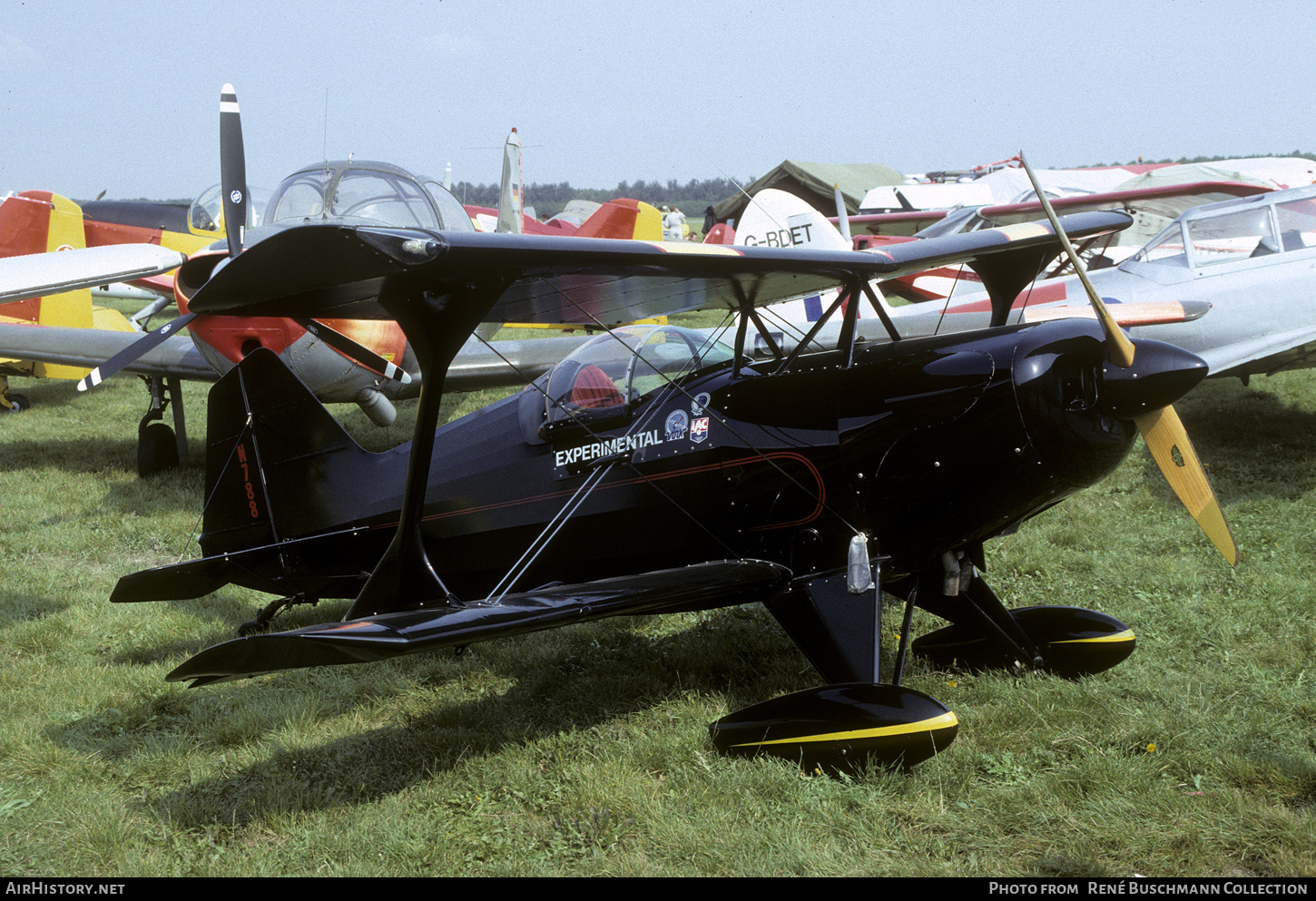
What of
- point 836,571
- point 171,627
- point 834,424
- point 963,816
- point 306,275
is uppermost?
point 306,275

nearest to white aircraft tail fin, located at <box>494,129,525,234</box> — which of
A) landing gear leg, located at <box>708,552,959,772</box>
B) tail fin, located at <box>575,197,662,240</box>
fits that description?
tail fin, located at <box>575,197,662,240</box>

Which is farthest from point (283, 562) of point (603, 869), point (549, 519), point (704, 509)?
point (603, 869)

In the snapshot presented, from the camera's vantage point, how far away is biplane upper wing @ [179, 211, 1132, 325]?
2910mm

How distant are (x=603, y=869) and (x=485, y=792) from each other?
2.49 feet

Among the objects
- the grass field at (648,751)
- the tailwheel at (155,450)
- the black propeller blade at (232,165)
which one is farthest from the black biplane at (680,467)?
the tailwheel at (155,450)

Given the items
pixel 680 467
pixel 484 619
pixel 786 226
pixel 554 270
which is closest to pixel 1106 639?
pixel 680 467

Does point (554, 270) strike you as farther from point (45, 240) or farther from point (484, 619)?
point (45, 240)

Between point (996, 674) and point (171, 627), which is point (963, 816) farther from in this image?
point (171, 627)

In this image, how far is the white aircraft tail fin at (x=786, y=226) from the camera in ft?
39.0

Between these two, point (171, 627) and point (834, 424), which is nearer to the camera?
point (834, 424)

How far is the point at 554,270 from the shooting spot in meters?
3.54

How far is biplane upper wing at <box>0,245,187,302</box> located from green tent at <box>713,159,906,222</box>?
2264 cm

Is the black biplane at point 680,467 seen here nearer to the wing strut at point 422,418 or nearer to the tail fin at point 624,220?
the wing strut at point 422,418

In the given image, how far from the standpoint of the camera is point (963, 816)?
3.31 meters
